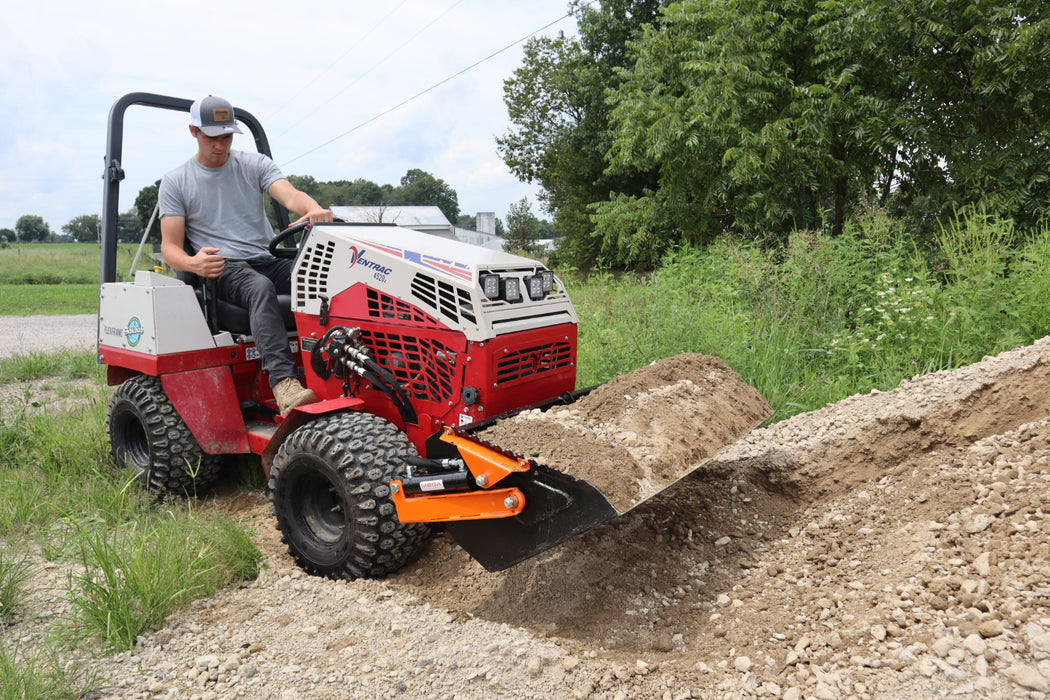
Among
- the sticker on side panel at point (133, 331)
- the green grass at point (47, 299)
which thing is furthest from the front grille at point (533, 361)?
the green grass at point (47, 299)

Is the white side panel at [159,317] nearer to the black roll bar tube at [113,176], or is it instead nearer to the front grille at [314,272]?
the black roll bar tube at [113,176]

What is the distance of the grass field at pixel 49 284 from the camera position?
1933cm

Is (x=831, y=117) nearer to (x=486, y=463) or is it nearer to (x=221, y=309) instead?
(x=221, y=309)

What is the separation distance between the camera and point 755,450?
411 centimetres

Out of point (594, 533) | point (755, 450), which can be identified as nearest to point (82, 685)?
point (594, 533)

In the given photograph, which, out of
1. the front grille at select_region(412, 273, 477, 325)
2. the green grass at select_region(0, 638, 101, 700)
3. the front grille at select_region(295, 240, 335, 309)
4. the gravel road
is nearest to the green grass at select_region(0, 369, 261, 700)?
the green grass at select_region(0, 638, 101, 700)

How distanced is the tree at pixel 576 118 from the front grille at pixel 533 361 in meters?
13.8

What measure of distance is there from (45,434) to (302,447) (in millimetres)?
2837

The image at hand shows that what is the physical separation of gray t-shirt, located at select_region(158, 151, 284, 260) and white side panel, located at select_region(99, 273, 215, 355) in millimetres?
302

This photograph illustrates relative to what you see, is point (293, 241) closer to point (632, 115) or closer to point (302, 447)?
point (302, 447)

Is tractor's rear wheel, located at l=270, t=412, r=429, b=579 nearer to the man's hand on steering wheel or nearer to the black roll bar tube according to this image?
the man's hand on steering wheel

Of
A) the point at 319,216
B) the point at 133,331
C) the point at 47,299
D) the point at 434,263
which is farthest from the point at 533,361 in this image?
the point at 47,299

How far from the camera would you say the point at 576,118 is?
2133 centimetres

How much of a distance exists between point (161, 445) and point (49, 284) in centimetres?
2998
